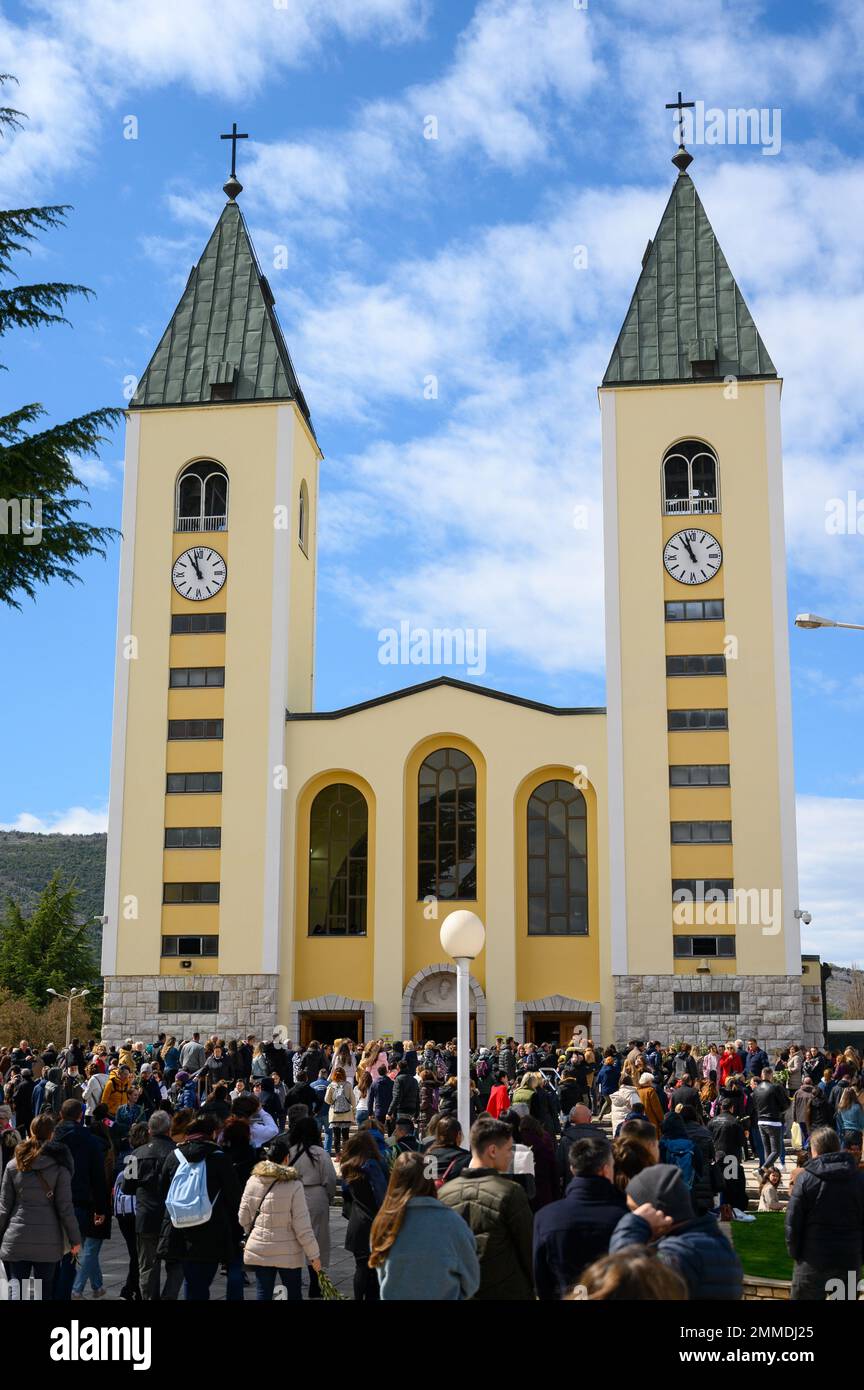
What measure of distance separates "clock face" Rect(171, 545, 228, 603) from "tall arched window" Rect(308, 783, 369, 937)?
705 centimetres

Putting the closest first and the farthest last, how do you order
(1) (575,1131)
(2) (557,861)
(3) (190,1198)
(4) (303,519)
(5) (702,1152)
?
(3) (190,1198)
(1) (575,1131)
(5) (702,1152)
(2) (557,861)
(4) (303,519)

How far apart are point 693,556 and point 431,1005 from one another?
1486 centimetres

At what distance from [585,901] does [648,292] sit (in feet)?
62.0

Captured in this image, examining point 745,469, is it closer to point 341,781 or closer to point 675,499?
point 675,499

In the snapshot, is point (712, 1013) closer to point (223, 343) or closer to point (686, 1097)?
point (686, 1097)

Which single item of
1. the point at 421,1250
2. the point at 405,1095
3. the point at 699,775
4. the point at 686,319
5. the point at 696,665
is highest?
the point at 686,319

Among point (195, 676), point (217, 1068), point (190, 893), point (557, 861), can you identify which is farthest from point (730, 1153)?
point (195, 676)

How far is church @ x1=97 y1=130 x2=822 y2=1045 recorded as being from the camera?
38875 mm

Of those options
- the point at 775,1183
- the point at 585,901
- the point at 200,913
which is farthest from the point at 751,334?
the point at 775,1183

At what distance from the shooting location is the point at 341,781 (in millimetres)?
41906

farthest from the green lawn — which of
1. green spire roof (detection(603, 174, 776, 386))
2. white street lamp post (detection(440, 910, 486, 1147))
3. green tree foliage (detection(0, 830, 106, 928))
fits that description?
green tree foliage (detection(0, 830, 106, 928))

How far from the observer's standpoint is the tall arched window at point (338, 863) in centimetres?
4091

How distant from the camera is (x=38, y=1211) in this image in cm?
955

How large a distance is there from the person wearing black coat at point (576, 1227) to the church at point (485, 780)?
31741mm
